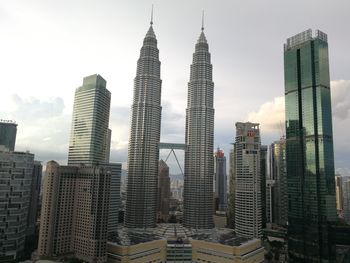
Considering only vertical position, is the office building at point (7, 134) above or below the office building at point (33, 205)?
above

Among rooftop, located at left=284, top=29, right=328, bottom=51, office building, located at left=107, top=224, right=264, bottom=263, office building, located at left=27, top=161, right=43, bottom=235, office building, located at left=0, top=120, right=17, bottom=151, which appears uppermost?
rooftop, located at left=284, top=29, right=328, bottom=51

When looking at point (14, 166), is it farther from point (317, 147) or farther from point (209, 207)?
point (317, 147)

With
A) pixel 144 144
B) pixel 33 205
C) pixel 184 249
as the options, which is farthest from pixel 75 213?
pixel 144 144

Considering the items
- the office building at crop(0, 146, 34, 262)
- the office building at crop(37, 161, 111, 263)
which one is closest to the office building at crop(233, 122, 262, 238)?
the office building at crop(37, 161, 111, 263)

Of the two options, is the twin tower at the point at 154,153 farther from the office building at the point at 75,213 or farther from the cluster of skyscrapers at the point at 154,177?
the office building at the point at 75,213

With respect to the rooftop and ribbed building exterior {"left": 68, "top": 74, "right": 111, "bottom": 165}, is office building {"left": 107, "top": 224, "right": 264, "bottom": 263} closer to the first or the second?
ribbed building exterior {"left": 68, "top": 74, "right": 111, "bottom": 165}

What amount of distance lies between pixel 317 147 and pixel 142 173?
97378mm

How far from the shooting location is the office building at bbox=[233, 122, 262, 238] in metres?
152

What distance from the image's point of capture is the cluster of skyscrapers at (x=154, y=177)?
Result: 371ft

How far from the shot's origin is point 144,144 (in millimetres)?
187750

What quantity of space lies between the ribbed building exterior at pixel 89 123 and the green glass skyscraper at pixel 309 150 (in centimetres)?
9564

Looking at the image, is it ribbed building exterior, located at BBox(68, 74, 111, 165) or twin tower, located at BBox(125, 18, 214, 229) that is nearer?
ribbed building exterior, located at BBox(68, 74, 111, 165)

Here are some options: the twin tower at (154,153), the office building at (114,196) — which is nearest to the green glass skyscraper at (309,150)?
the twin tower at (154,153)

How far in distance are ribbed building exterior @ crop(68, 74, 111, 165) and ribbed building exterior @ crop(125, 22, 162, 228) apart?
30.3m
